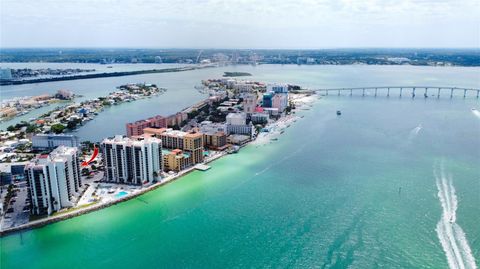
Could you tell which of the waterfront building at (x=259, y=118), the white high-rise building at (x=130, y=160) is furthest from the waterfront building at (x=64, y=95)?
the white high-rise building at (x=130, y=160)

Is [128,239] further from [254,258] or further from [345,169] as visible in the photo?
[345,169]

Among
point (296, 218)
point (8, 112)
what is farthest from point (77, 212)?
point (8, 112)

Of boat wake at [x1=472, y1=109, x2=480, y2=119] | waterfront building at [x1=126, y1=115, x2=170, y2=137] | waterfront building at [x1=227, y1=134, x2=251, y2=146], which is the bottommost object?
waterfront building at [x1=227, y1=134, x2=251, y2=146]

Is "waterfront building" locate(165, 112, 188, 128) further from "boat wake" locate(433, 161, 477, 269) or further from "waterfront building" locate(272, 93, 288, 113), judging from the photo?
"boat wake" locate(433, 161, 477, 269)

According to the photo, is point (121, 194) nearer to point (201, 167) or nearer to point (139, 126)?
point (201, 167)

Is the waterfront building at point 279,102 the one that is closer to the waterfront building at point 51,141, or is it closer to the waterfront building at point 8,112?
the waterfront building at point 51,141

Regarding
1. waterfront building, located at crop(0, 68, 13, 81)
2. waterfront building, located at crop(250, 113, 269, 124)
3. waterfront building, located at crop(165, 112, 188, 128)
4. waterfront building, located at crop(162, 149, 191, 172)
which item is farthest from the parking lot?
waterfront building, located at crop(0, 68, 13, 81)

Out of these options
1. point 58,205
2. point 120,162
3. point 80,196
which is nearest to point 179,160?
point 120,162
